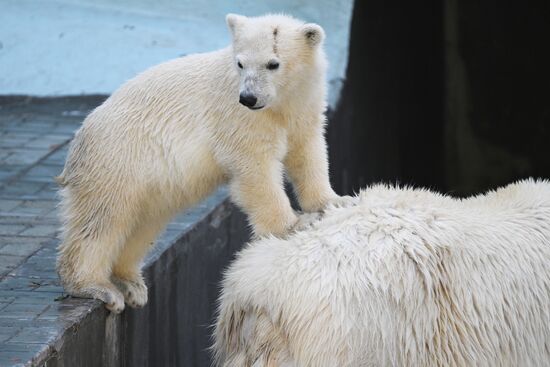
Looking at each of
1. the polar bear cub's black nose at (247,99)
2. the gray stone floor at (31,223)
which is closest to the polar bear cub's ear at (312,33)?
the polar bear cub's black nose at (247,99)

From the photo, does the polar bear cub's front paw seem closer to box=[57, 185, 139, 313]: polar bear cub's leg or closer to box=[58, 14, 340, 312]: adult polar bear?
box=[58, 14, 340, 312]: adult polar bear

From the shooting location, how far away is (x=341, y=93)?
6.63m

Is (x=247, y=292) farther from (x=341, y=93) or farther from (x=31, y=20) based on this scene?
(x=31, y=20)

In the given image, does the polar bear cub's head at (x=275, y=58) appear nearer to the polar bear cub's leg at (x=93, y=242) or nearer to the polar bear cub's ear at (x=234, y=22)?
the polar bear cub's ear at (x=234, y=22)

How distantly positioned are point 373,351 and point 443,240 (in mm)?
414

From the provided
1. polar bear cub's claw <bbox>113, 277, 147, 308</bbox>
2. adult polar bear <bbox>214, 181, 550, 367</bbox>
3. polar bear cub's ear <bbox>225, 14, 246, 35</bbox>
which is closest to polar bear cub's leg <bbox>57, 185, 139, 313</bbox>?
polar bear cub's claw <bbox>113, 277, 147, 308</bbox>

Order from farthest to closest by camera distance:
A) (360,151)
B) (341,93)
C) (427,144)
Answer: (427,144) < (360,151) < (341,93)

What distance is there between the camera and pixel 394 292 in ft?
10.3

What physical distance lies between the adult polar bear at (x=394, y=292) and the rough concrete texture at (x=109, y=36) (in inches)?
126

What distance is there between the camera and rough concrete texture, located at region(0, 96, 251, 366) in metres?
3.30

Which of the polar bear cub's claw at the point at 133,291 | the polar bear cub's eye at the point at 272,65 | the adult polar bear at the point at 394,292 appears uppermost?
the polar bear cub's eye at the point at 272,65

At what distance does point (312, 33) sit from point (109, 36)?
11.4 feet

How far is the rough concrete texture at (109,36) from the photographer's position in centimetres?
670

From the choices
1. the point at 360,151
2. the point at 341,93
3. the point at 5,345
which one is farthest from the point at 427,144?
the point at 5,345
